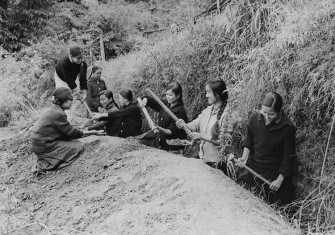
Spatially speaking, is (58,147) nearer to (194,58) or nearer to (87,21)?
(194,58)

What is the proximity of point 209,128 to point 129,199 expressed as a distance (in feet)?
4.42

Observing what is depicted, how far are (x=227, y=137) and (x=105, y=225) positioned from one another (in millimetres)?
1841

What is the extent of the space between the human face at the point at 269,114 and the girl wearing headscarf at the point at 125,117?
8.54 feet

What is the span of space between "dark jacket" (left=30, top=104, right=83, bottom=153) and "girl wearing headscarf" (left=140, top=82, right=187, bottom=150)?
46.2 inches

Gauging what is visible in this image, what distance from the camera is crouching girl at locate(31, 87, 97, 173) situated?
535 cm

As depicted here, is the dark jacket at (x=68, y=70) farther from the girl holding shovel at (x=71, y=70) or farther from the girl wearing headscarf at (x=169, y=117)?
the girl wearing headscarf at (x=169, y=117)

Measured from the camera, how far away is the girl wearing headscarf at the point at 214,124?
4.63 metres

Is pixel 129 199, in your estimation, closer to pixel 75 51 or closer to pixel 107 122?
pixel 107 122

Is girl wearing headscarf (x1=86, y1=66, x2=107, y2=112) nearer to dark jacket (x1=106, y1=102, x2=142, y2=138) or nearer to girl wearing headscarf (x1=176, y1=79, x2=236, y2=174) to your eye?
dark jacket (x1=106, y1=102, x2=142, y2=138)

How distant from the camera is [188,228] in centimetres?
301

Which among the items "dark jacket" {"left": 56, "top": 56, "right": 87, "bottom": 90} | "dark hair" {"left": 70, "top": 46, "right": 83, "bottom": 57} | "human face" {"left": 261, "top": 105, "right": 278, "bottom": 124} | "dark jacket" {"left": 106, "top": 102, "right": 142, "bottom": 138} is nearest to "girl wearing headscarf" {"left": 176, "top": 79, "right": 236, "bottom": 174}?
"human face" {"left": 261, "top": 105, "right": 278, "bottom": 124}

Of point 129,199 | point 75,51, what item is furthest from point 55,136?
point 129,199

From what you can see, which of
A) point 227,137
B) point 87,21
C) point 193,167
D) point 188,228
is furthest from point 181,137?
point 87,21

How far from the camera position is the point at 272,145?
429 centimetres
